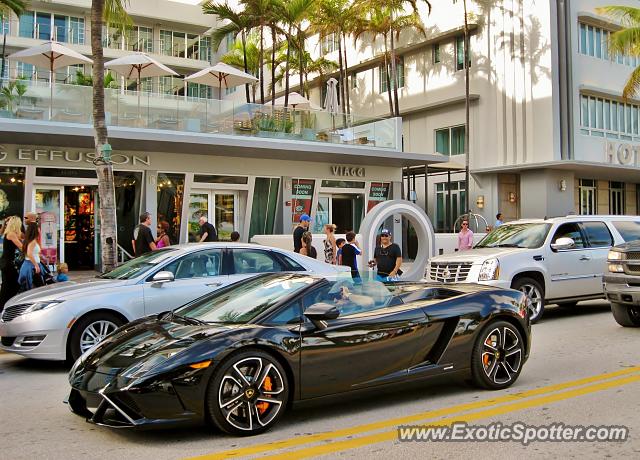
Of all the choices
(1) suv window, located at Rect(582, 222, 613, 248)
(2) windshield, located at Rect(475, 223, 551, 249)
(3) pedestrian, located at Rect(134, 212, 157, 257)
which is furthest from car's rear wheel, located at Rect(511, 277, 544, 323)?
(3) pedestrian, located at Rect(134, 212, 157, 257)

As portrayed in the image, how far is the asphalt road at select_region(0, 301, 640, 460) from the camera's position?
4.64m

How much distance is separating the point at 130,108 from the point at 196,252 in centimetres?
1083

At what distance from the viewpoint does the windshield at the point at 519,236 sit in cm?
1127

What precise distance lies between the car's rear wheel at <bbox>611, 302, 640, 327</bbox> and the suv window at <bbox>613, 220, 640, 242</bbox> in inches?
87.0

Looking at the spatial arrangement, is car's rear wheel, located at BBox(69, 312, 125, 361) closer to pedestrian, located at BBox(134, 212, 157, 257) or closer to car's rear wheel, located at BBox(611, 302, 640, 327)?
pedestrian, located at BBox(134, 212, 157, 257)

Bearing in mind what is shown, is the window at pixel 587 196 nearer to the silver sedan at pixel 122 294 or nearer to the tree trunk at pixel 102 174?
the silver sedan at pixel 122 294

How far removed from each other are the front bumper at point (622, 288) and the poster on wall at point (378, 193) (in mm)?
14252

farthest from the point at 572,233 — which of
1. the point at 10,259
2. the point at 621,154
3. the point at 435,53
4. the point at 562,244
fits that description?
the point at 435,53

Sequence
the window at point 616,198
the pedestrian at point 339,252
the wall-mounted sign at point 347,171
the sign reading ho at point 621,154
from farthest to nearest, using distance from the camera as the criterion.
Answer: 1. the window at point 616,198
2. the sign reading ho at point 621,154
3. the wall-mounted sign at point 347,171
4. the pedestrian at point 339,252

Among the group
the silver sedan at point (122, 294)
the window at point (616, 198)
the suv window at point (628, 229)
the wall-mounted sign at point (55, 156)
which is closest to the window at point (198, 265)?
the silver sedan at point (122, 294)

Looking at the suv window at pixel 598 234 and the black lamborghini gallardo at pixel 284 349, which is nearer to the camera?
the black lamborghini gallardo at pixel 284 349

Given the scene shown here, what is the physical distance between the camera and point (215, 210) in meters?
21.0

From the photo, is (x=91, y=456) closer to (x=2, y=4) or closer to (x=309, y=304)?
(x=309, y=304)

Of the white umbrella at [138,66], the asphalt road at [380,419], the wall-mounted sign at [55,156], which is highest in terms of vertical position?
the white umbrella at [138,66]
